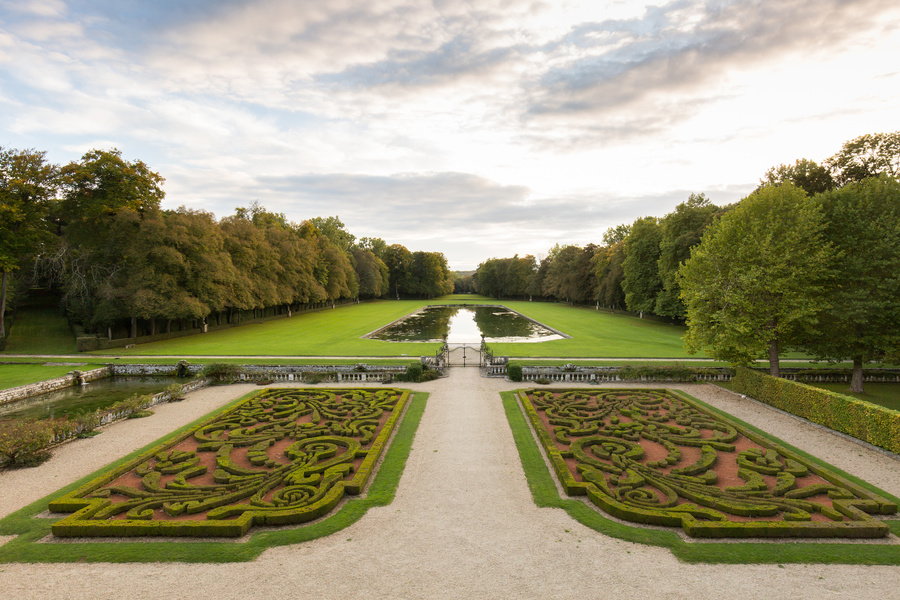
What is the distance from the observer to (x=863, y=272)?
20391 mm

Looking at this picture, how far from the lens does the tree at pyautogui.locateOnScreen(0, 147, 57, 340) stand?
34.2m

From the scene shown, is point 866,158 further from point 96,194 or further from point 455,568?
point 96,194

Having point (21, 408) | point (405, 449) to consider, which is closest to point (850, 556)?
point (405, 449)

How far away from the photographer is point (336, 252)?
79.9 m

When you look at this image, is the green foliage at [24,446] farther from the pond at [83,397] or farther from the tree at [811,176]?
the tree at [811,176]

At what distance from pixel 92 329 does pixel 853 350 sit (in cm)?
5740

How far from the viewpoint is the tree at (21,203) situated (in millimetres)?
34188

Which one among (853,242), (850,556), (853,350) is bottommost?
(850,556)

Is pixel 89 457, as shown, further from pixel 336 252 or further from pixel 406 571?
pixel 336 252

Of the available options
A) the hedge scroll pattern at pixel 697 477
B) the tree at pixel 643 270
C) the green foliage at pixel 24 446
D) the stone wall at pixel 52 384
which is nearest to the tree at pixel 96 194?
the stone wall at pixel 52 384

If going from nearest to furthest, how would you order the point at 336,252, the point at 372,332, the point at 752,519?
the point at 752,519, the point at 372,332, the point at 336,252

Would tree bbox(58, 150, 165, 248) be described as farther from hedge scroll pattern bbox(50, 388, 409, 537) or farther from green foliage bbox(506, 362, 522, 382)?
green foliage bbox(506, 362, 522, 382)

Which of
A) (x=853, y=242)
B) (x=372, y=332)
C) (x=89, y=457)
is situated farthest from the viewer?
(x=372, y=332)

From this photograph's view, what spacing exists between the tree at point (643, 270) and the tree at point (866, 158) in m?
22.9
